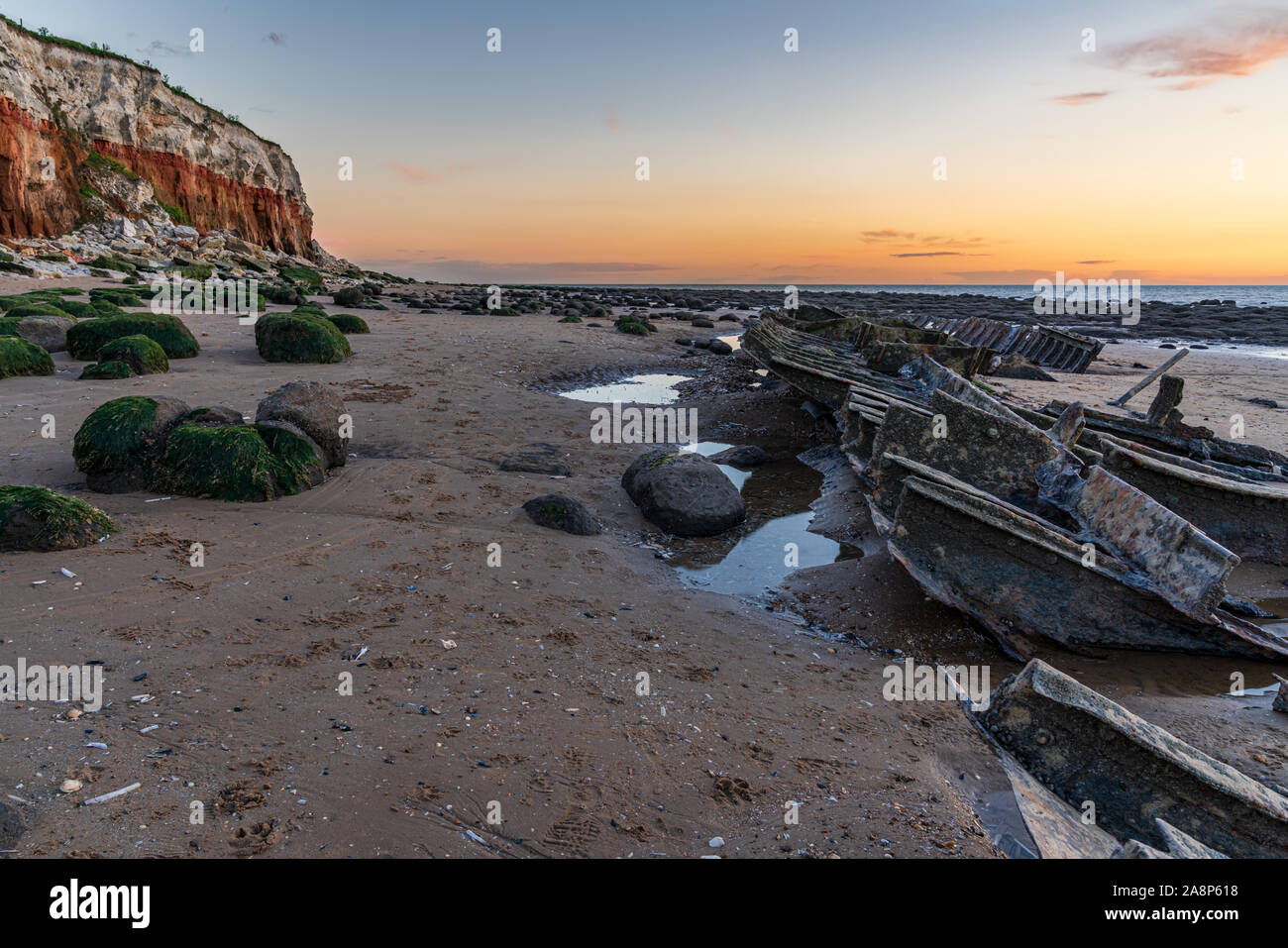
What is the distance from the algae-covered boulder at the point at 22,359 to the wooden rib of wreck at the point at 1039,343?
2107cm

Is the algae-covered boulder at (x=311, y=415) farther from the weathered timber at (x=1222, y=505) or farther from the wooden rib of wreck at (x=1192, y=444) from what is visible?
the wooden rib of wreck at (x=1192, y=444)

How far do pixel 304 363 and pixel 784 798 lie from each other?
13736 millimetres

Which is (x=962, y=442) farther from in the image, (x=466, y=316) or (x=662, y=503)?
(x=466, y=316)

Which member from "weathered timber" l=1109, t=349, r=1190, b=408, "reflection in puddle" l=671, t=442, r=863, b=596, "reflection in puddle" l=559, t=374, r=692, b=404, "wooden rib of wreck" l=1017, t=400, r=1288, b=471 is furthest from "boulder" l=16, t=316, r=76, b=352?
"weathered timber" l=1109, t=349, r=1190, b=408

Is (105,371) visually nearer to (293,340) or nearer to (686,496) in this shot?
(293,340)

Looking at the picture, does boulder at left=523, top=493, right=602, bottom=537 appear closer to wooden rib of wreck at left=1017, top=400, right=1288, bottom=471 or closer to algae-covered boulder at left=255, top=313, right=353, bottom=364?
wooden rib of wreck at left=1017, top=400, right=1288, bottom=471

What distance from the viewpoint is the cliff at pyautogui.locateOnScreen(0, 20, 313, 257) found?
3114 cm

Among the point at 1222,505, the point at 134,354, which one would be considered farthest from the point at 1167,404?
the point at 134,354

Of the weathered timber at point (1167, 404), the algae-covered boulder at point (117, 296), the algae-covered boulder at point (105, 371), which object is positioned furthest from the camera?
the algae-covered boulder at point (117, 296)

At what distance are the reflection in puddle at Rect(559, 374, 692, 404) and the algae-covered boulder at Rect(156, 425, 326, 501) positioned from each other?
26.1ft

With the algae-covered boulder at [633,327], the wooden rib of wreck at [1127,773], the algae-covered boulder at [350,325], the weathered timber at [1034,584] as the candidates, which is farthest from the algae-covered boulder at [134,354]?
the algae-covered boulder at [633,327]

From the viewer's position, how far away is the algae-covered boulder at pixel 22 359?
1070cm
